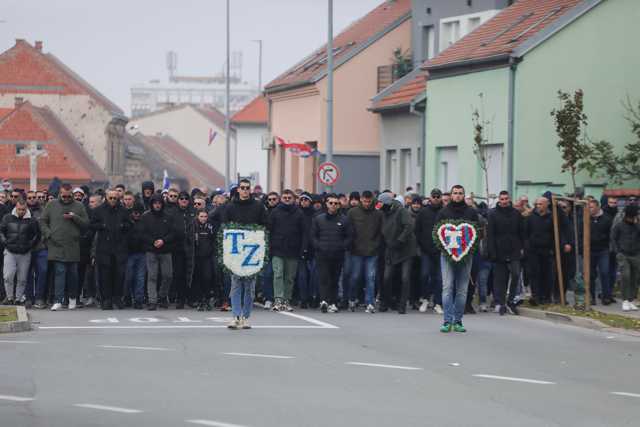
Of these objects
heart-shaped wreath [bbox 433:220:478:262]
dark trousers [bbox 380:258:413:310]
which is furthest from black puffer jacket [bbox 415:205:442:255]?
heart-shaped wreath [bbox 433:220:478:262]

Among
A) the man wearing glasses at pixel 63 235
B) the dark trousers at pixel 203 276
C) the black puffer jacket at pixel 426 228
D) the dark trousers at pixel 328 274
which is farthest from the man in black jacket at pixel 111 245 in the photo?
the black puffer jacket at pixel 426 228

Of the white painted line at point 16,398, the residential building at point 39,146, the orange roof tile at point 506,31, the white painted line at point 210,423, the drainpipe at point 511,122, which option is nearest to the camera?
the white painted line at point 210,423

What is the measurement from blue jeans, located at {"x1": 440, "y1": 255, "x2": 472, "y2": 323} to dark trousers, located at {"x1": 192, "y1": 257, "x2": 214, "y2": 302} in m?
5.23

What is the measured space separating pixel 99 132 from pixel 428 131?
59.8 m

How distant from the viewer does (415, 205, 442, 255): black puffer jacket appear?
2241 cm

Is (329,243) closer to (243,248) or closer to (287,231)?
(287,231)

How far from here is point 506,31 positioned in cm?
3581

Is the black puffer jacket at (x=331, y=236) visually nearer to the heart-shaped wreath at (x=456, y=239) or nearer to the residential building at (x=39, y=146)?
the heart-shaped wreath at (x=456, y=239)

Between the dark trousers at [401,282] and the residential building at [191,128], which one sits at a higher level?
the residential building at [191,128]

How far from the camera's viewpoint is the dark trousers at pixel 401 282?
72.7ft

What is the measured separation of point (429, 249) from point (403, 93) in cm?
2215

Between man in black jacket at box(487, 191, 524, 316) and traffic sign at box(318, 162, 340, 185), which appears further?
traffic sign at box(318, 162, 340, 185)

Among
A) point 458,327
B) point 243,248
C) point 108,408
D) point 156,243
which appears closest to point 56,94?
point 156,243

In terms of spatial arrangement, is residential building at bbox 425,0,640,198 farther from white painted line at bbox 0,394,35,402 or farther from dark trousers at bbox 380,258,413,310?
white painted line at bbox 0,394,35,402
